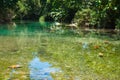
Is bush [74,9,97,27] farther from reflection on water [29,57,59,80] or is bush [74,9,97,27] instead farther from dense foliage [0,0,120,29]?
reflection on water [29,57,59,80]

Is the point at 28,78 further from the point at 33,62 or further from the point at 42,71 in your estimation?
the point at 33,62

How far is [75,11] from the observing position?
50219mm

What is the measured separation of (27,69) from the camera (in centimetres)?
844

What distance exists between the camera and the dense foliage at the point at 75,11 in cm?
3206

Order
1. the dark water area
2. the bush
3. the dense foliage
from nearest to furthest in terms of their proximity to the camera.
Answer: the dark water area, the dense foliage, the bush

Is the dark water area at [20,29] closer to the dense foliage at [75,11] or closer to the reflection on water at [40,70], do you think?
the dense foliage at [75,11]

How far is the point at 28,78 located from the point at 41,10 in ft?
239

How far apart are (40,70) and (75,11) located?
4244 cm

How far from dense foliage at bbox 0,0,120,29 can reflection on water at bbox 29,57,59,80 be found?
2088 centimetres

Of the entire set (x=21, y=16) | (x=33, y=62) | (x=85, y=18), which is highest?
(x=33, y=62)

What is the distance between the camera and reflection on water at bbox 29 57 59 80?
7.34 meters

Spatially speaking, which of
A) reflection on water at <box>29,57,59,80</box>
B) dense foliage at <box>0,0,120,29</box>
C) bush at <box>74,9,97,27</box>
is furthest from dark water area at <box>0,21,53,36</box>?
reflection on water at <box>29,57,59,80</box>

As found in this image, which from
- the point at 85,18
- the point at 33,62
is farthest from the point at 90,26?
the point at 33,62

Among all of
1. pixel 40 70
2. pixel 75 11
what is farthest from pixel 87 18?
pixel 40 70
